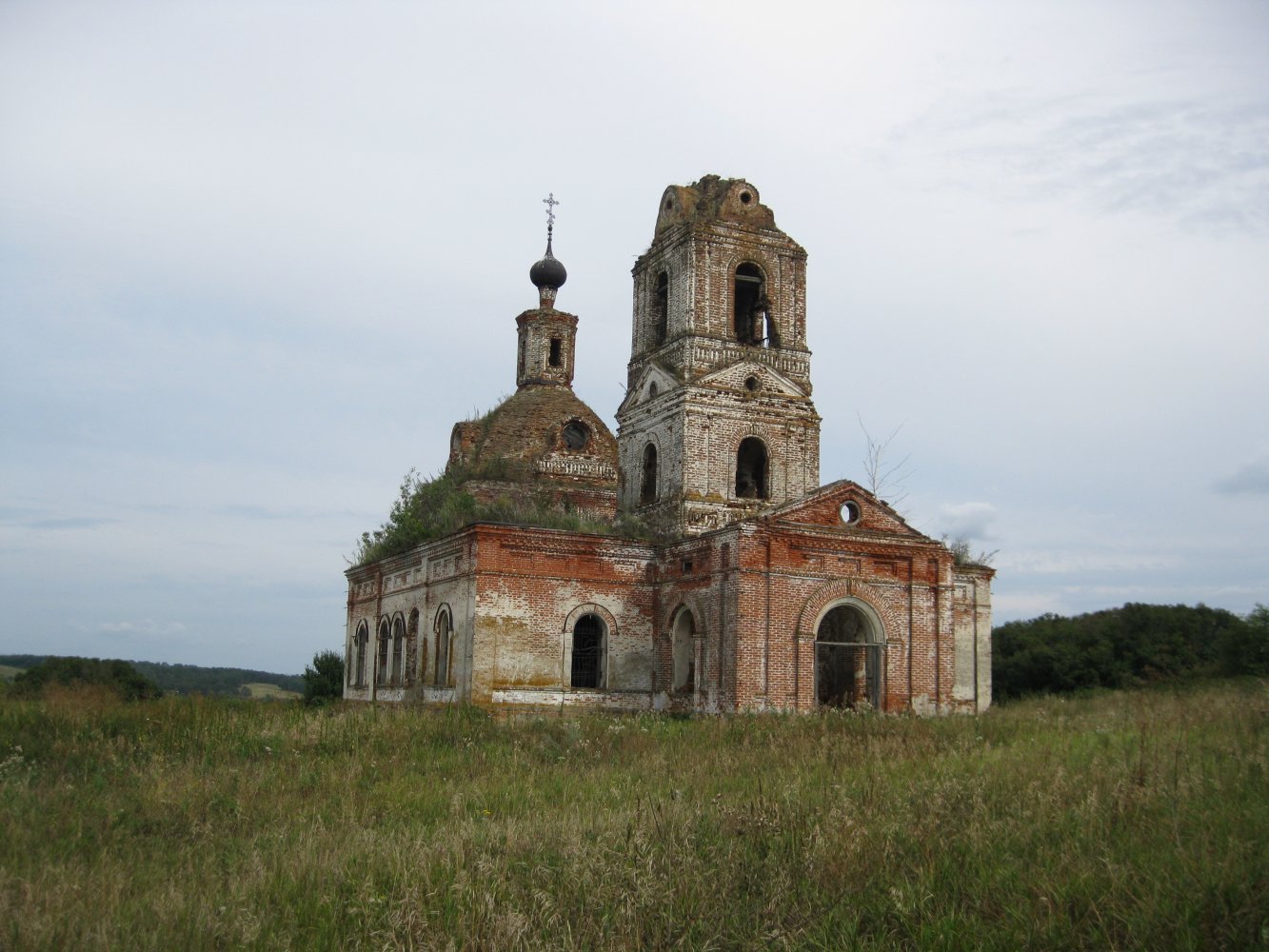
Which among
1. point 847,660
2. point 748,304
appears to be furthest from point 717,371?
point 847,660

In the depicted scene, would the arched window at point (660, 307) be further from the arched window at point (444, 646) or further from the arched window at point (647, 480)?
the arched window at point (444, 646)

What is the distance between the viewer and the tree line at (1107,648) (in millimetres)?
37188

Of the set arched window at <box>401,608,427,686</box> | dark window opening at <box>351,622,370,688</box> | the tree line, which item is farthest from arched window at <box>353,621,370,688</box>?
the tree line

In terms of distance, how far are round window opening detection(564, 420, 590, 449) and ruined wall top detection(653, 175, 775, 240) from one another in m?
5.47

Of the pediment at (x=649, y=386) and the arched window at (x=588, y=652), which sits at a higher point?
the pediment at (x=649, y=386)

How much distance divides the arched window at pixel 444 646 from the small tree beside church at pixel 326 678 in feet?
40.4

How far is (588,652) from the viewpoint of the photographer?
893 inches

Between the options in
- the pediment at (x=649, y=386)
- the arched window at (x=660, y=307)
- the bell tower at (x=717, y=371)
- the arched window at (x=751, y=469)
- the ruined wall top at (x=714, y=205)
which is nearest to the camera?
the bell tower at (x=717, y=371)

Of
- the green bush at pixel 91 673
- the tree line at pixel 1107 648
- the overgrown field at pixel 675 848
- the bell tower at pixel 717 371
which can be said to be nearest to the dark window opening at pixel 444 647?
the bell tower at pixel 717 371

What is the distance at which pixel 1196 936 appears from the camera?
5461 mm

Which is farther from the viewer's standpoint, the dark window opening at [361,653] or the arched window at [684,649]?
the dark window opening at [361,653]

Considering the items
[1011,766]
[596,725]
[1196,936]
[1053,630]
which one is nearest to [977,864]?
[1196,936]

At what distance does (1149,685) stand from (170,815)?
17.1 m

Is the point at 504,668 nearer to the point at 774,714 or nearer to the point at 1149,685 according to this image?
the point at 774,714
